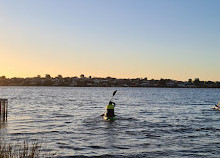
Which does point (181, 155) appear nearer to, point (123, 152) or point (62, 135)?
point (123, 152)

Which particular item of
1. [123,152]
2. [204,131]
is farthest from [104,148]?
[204,131]

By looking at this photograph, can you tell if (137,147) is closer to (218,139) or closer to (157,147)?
(157,147)

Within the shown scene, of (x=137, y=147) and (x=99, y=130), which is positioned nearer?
(x=137, y=147)

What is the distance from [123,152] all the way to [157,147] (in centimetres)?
304

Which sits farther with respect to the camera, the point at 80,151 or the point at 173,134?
the point at 173,134

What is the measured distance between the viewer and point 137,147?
820 inches

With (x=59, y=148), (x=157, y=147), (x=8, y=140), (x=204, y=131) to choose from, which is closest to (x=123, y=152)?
(x=157, y=147)

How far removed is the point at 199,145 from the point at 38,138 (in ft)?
42.2

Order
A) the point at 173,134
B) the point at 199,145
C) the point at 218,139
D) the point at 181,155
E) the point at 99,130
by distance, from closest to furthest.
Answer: the point at 181,155
the point at 199,145
the point at 218,139
the point at 173,134
the point at 99,130

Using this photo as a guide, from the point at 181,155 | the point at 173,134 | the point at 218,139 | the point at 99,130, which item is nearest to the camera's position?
the point at 181,155

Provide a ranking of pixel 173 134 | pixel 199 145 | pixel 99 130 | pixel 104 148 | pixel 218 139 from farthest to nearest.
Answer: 1. pixel 99 130
2. pixel 173 134
3. pixel 218 139
4. pixel 199 145
5. pixel 104 148

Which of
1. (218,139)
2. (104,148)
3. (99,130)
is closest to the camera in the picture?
(104,148)

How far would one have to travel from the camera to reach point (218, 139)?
2492 centimetres

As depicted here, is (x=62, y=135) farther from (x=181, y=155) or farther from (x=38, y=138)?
(x=181, y=155)
